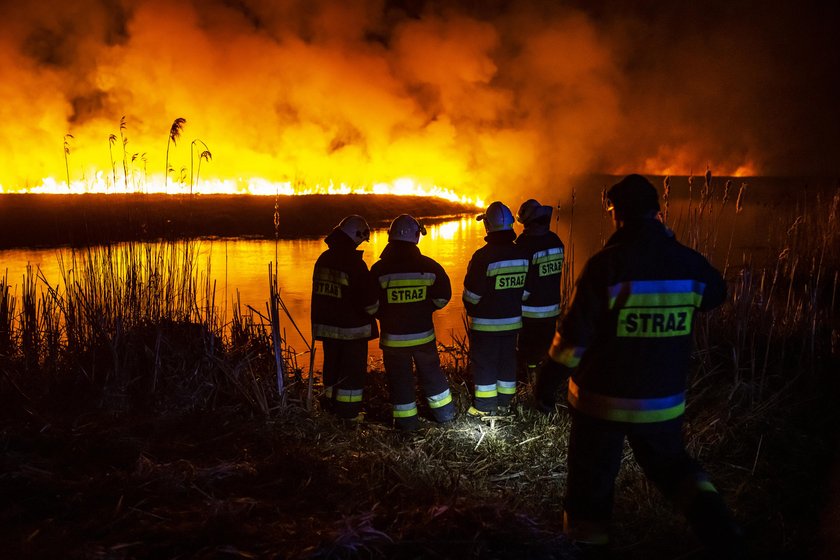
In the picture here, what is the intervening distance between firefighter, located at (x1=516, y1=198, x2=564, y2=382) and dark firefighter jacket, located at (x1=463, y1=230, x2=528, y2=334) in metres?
0.57

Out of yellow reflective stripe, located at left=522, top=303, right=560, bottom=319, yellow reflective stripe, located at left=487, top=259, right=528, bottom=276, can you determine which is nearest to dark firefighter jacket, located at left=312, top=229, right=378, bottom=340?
yellow reflective stripe, located at left=487, top=259, right=528, bottom=276

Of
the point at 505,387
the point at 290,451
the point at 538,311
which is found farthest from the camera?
the point at 538,311

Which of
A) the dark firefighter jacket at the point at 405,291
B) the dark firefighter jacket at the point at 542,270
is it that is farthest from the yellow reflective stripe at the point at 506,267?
the dark firefighter jacket at the point at 542,270

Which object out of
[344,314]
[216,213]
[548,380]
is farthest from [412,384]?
[216,213]

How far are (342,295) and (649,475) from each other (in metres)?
2.82

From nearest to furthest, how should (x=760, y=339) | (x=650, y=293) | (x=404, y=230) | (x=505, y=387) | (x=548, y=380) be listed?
(x=650, y=293)
(x=548, y=380)
(x=404, y=230)
(x=505, y=387)
(x=760, y=339)

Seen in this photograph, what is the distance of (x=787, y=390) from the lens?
→ 15.4ft

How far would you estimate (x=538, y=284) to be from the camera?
223 inches

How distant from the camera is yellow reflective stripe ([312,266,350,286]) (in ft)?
15.8

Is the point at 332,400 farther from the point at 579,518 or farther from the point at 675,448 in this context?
the point at 675,448

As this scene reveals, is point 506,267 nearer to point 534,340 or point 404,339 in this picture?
point 404,339

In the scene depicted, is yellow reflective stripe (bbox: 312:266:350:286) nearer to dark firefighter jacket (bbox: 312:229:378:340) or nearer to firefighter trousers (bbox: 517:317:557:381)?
dark firefighter jacket (bbox: 312:229:378:340)

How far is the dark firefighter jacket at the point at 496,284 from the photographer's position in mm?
4902

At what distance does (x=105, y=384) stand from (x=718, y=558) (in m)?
4.31
